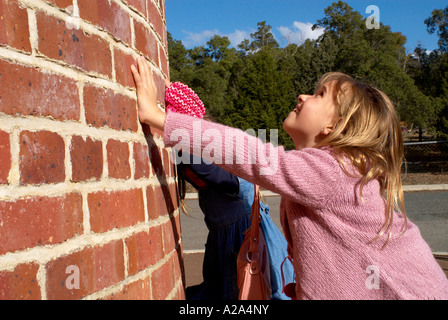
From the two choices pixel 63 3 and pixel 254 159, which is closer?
pixel 63 3

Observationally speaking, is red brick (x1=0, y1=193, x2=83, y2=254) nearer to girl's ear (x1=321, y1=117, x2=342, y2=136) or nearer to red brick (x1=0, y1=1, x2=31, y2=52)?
red brick (x1=0, y1=1, x2=31, y2=52)

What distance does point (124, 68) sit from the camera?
54.1 inches

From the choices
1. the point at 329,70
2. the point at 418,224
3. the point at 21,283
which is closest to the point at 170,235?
the point at 21,283

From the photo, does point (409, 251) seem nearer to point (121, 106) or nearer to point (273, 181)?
point (273, 181)

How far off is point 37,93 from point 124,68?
46 centimetres

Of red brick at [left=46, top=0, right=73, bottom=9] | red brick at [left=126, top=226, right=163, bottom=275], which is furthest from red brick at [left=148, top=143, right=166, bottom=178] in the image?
red brick at [left=46, top=0, right=73, bottom=9]

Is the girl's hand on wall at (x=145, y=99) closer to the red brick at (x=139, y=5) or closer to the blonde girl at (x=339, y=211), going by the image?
the blonde girl at (x=339, y=211)

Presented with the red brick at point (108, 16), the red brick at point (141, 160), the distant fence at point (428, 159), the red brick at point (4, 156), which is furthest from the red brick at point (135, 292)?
the distant fence at point (428, 159)

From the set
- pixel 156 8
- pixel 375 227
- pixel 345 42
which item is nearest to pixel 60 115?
pixel 156 8

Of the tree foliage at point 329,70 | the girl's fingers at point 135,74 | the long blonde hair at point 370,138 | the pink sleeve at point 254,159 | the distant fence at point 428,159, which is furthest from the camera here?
the tree foliage at point 329,70

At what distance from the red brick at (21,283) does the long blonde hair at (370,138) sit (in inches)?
46.2

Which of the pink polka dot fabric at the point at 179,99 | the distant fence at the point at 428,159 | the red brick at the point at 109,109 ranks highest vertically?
the pink polka dot fabric at the point at 179,99

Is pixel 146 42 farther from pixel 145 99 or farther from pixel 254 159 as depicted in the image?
pixel 254 159

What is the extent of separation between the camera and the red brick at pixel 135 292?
120 cm
